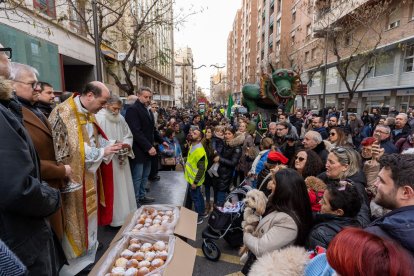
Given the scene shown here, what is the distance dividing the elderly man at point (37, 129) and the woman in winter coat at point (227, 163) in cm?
284

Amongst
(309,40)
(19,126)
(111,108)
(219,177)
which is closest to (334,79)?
(309,40)

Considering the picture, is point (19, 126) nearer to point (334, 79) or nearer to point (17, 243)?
point (17, 243)

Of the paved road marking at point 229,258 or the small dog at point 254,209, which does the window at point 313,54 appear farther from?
the small dog at point 254,209

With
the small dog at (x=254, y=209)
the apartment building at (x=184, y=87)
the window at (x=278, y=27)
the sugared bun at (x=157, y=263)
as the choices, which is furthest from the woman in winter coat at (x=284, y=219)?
the window at (x=278, y=27)

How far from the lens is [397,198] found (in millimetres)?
1436

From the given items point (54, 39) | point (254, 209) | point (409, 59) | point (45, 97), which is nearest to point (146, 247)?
point (254, 209)

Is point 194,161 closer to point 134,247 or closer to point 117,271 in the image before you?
point 134,247

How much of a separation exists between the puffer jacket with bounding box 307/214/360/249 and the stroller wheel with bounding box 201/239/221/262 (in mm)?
1820

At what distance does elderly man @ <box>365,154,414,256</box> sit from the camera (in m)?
1.16

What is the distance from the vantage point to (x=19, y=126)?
1424mm

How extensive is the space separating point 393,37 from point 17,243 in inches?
838

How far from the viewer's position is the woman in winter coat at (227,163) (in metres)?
4.56

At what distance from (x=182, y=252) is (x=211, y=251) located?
4.79 feet

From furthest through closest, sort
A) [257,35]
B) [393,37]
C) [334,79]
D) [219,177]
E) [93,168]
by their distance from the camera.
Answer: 1. [257,35]
2. [334,79]
3. [393,37]
4. [219,177]
5. [93,168]
